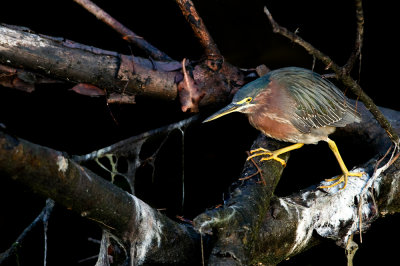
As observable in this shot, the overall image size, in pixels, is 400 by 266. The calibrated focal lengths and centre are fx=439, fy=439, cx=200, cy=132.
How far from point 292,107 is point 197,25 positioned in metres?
0.87

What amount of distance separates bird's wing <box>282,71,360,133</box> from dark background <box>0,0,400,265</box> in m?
0.57

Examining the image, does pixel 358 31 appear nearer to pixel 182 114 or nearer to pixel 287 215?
pixel 287 215

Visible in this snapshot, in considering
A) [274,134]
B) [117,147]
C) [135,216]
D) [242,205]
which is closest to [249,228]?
[242,205]

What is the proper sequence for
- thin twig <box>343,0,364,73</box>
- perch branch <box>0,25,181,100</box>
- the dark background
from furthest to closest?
1. the dark background
2. perch branch <box>0,25,181,100</box>
3. thin twig <box>343,0,364,73</box>

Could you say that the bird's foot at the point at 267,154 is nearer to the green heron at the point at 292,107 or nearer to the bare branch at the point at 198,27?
the green heron at the point at 292,107

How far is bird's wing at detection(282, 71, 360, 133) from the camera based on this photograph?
306 cm

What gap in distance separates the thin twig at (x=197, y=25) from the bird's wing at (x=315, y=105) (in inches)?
22.9

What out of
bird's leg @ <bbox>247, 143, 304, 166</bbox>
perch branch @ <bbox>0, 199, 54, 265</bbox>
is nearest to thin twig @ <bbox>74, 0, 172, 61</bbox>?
bird's leg @ <bbox>247, 143, 304, 166</bbox>

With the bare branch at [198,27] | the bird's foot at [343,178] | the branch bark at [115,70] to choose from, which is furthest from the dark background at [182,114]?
the bird's foot at [343,178]

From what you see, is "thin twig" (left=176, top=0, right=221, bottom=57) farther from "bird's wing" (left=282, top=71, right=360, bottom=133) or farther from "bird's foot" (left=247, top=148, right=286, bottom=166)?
"bird's foot" (left=247, top=148, right=286, bottom=166)

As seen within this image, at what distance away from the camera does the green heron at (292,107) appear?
119 inches

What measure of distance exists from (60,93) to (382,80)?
2.95 metres

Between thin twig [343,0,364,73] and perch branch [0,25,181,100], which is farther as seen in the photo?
perch branch [0,25,181,100]

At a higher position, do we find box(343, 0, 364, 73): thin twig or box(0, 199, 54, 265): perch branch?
box(343, 0, 364, 73): thin twig
